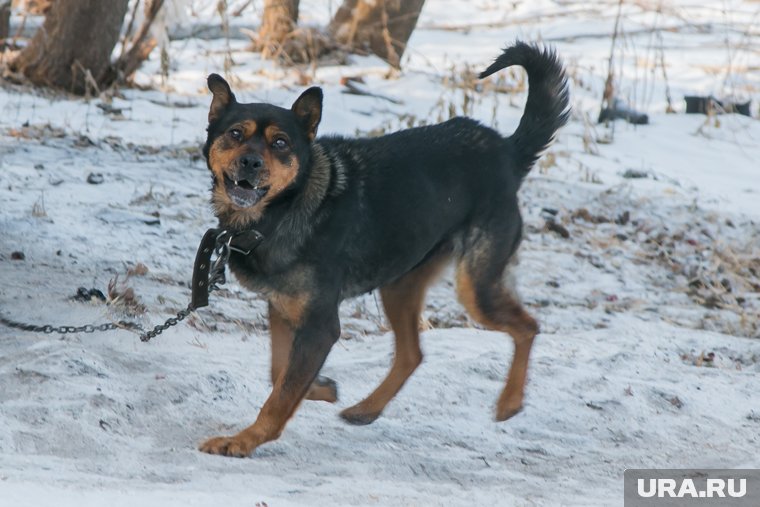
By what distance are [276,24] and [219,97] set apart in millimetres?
8339

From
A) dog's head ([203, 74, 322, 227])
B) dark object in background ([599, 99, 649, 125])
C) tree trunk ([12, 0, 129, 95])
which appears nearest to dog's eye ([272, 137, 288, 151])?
dog's head ([203, 74, 322, 227])

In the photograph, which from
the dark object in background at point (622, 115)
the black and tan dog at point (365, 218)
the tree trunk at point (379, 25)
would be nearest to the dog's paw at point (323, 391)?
the black and tan dog at point (365, 218)

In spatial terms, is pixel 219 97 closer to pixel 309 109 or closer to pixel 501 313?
pixel 309 109

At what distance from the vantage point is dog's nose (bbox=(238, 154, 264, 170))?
13.8 feet

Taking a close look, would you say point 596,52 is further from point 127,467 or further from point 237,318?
point 127,467

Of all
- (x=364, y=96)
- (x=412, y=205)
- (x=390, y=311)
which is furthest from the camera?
(x=364, y=96)

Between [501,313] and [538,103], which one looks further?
[538,103]

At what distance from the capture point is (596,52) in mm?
15031

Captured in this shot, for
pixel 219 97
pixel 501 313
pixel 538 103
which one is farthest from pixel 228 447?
pixel 538 103

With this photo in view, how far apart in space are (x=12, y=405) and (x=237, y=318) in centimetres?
186

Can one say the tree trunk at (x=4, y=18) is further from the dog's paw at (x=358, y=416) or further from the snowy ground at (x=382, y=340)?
the dog's paw at (x=358, y=416)

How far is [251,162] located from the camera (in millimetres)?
4207

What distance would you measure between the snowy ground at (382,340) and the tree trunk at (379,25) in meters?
1.16

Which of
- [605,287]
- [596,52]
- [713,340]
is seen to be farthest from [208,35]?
[713,340]
